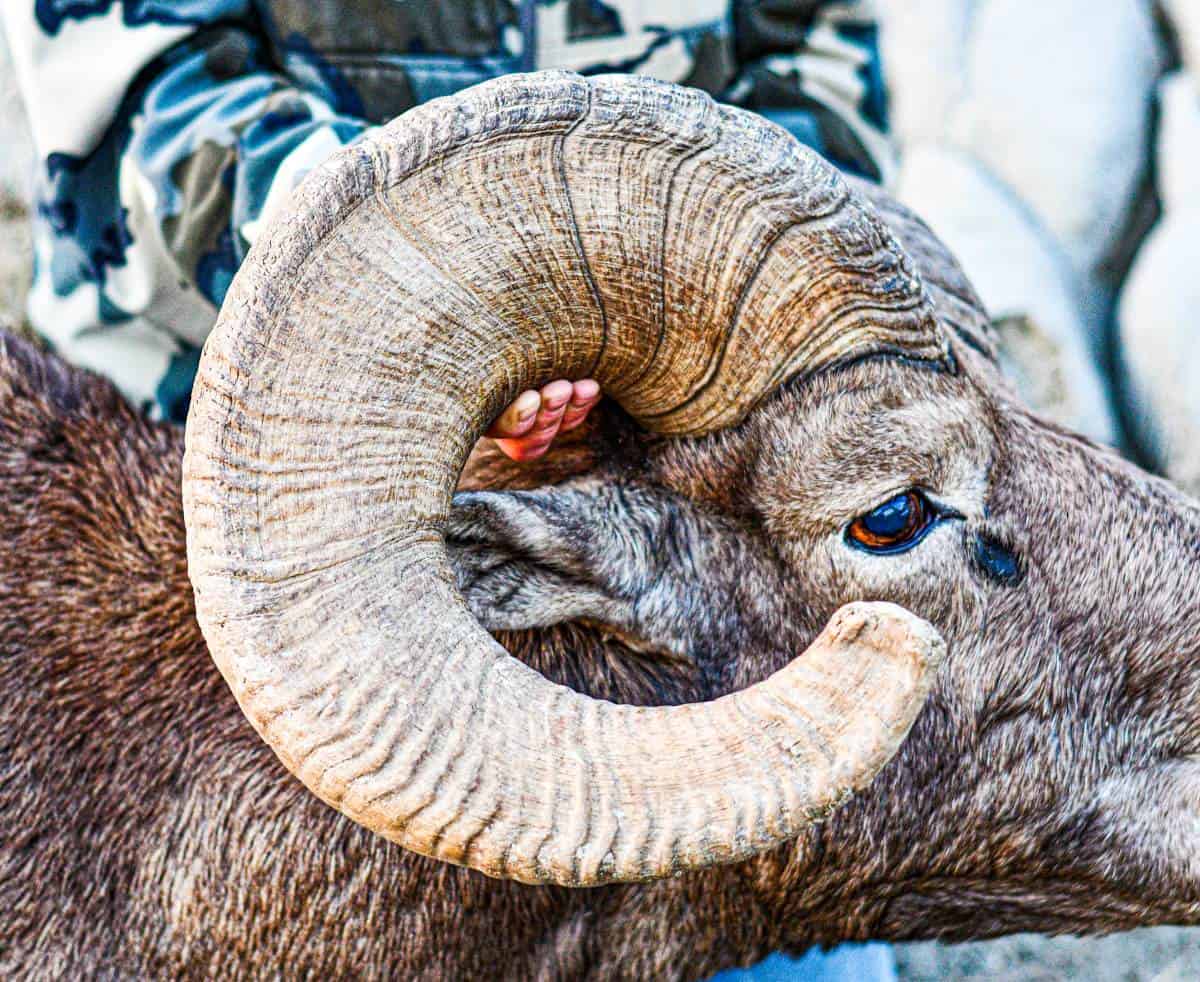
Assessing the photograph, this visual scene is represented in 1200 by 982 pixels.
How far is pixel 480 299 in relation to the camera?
205 centimetres

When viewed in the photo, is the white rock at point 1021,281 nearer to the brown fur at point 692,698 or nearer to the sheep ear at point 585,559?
the brown fur at point 692,698

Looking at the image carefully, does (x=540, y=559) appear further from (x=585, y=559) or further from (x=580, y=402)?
(x=580, y=402)

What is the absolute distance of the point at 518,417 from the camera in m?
2.25

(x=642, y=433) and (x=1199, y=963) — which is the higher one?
(x=642, y=433)

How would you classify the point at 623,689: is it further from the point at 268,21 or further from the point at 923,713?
the point at 268,21

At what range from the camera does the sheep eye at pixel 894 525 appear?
2.38m

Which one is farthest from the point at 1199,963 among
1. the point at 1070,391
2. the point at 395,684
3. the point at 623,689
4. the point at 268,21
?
the point at 268,21

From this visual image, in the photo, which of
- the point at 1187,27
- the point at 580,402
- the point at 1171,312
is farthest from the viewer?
the point at 1187,27

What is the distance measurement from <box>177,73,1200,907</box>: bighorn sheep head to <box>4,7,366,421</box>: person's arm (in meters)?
0.98

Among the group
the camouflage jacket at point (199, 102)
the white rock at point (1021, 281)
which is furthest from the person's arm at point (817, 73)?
the white rock at point (1021, 281)

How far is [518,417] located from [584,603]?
1.17 ft

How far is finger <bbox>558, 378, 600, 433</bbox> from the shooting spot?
2314 mm

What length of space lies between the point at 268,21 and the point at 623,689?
2.07 m

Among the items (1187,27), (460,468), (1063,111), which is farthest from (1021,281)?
(460,468)
